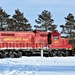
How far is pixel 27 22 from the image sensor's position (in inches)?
2389

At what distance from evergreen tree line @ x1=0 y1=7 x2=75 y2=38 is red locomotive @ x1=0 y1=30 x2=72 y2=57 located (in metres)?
24.8

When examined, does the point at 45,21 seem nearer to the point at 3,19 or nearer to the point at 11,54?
the point at 3,19

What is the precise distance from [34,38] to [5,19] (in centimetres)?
2825

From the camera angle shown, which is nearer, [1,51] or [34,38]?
[1,51]

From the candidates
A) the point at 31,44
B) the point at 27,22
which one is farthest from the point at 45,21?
the point at 31,44

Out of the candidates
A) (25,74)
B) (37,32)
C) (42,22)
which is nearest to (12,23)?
(42,22)

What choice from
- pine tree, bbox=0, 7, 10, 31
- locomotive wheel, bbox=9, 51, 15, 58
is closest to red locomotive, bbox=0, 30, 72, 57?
locomotive wheel, bbox=9, 51, 15, 58

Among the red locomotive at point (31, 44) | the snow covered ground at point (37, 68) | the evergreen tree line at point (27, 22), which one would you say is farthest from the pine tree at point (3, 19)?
the snow covered ground at point (37, 68)

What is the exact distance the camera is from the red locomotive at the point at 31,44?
2994cm

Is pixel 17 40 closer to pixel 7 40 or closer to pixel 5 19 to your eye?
pixel 7 40

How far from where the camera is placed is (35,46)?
30922 millimetres

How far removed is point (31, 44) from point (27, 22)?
3013 centimetres

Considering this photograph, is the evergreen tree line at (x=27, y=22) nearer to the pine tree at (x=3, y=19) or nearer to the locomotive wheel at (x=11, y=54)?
the pine tree at (x=3, y=19)

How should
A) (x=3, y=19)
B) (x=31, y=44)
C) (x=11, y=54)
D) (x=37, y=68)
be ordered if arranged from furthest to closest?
(x=3, y=19) → (x=31, y=44) → (x=11, y=54) → (x=37, y=68)
